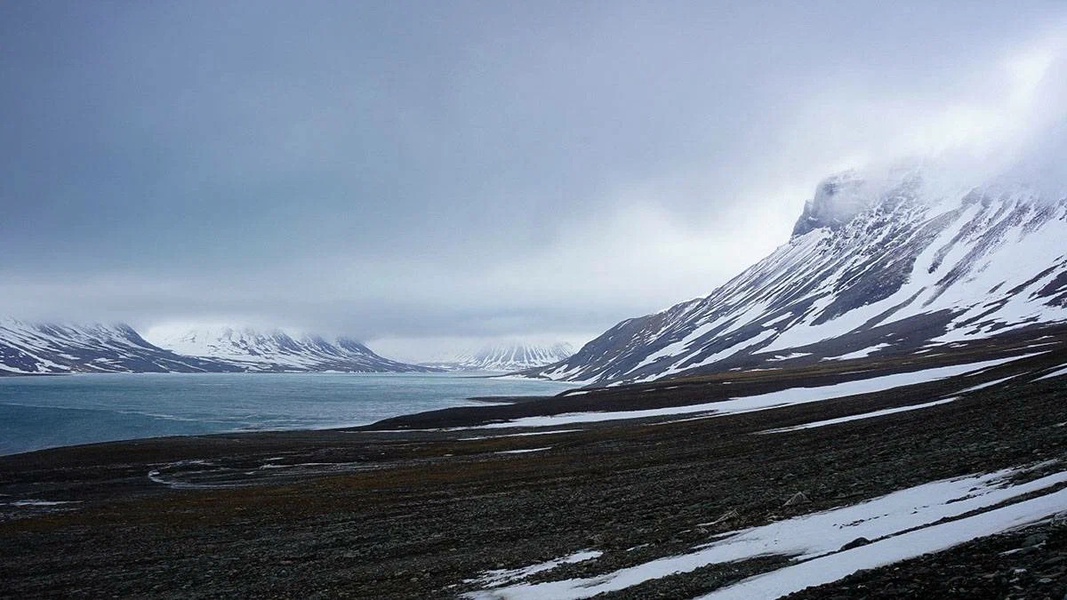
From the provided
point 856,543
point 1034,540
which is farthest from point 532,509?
point 1034,540

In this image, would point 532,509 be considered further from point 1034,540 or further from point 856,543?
point 1034,540

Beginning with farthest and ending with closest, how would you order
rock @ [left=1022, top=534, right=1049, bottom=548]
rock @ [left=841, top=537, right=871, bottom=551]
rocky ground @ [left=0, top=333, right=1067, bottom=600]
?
rocky ground @ [left=0, top=333, right=1067, bottom=600] < rock @ [left=841, top=537, right=871, bottom=551] < rock @ [left=1022, top=534, right=1049, bottom=548]

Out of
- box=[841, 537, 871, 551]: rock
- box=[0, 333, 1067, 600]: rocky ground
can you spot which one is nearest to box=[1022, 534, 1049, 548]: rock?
box=[0, 333, 1067, 600]: rocky ground

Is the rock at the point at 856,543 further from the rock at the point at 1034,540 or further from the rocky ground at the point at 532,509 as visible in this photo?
the rock at the point at 1034,540

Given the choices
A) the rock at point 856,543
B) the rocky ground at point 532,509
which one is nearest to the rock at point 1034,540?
the rocky ground at point 532,509

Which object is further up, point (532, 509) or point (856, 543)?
point (856, 543)

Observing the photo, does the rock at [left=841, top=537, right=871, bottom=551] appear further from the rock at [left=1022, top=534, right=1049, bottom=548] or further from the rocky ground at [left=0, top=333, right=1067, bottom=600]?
the rock at [left=1022, top=534, right=1049, bottom=548]

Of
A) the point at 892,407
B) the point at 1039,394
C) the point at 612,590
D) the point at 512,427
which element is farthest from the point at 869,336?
the point at 612,590

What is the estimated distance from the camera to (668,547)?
18.4 meters

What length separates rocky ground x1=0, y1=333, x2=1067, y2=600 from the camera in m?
14.8

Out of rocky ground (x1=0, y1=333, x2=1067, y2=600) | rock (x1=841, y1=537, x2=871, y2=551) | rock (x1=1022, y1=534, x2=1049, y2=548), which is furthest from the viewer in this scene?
rocky ground (x1=0, y1=333, x2=1067, y2=600)

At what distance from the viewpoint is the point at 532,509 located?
2945 centimetres

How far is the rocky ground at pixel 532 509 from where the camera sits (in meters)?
14.8

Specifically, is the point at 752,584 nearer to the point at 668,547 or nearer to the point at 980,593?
the point at 980,593
